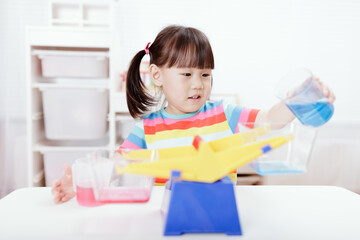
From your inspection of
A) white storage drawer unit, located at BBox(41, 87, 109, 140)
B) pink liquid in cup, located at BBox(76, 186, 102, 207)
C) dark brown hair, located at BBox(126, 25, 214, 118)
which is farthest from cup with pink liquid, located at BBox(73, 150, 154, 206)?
white storage drawer unit, located at BBox(41, 87, 109, 140)

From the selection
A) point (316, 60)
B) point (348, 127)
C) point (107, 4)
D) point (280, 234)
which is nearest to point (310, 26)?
point (316, 60)

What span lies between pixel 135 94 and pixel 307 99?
64 cm

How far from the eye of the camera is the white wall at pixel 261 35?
212 cm

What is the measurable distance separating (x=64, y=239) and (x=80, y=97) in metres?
1.44

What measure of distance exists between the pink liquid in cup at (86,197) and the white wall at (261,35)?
165cm

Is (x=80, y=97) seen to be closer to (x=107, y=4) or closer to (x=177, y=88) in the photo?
(x=107, y=4)

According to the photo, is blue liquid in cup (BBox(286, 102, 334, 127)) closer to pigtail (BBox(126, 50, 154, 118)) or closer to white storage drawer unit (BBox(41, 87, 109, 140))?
pigtail (BBox(126, 50, 154, 118))

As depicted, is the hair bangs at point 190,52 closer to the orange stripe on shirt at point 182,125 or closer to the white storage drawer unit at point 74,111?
the orange stripe on shirt at point 182,125

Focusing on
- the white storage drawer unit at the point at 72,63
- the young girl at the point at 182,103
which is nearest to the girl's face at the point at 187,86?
the young girl at the point at 182,103

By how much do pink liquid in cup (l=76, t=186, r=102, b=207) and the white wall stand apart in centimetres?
165

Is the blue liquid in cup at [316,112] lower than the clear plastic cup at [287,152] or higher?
higher

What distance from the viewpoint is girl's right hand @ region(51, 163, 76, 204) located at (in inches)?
25.4

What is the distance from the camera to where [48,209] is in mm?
610

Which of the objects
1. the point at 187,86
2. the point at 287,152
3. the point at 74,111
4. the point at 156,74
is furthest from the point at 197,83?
the point at 74,111
